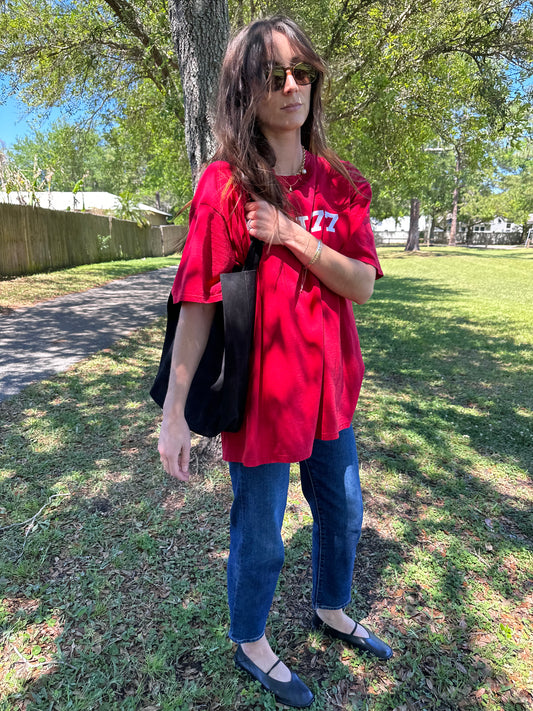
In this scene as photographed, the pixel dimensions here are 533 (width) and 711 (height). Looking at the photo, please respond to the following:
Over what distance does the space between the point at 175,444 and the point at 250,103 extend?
3.12 ft

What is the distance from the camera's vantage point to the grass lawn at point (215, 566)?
1741 millimetres

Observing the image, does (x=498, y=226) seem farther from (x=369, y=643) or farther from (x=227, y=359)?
(x=227, y=359)

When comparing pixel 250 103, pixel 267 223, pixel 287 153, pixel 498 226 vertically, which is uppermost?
pixel 498 226

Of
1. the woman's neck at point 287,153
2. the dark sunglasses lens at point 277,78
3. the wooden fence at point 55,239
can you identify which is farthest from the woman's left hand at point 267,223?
the wooden fence at point 55,239

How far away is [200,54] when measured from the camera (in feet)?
9.49

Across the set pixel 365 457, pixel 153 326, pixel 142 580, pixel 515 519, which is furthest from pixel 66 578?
pixel 153 326

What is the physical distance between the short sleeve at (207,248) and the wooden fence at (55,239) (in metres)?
6.55

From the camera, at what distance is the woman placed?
4.17 ft

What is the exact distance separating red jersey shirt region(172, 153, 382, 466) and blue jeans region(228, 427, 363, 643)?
110 millimetres

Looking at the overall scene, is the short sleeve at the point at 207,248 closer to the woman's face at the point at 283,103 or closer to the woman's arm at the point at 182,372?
the woman's arm at the point at 182,372

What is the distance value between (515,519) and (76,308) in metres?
7.82

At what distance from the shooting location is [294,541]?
2.52 metres

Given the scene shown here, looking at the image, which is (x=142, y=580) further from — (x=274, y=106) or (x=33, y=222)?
(x=33, y=222)

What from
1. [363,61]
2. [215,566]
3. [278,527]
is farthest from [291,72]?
[363,61]
